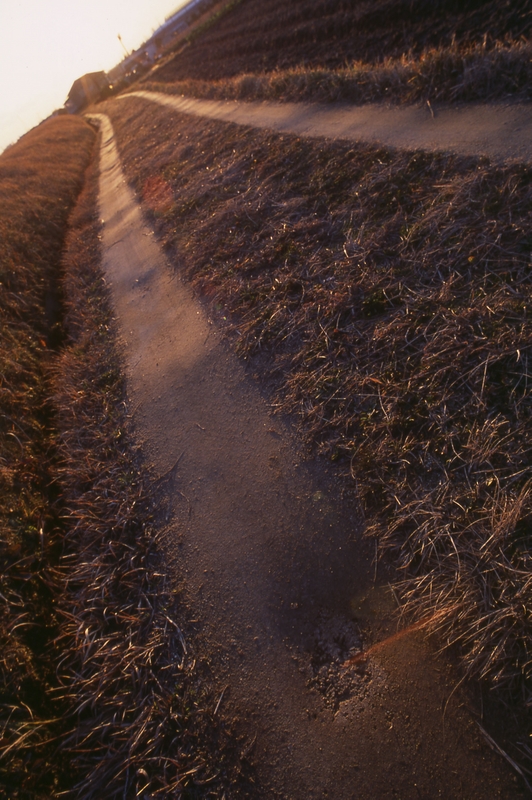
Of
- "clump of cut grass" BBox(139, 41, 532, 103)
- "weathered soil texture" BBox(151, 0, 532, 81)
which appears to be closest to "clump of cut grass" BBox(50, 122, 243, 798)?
"clump of cut grass" BBox(139, 41, 532, 103)

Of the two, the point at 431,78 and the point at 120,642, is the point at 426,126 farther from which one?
the point at 120,642

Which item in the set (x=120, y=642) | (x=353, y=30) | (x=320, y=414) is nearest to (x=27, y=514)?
(x=120, y=642)

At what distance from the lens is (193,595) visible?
9.80ft

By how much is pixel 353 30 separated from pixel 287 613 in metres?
11.5

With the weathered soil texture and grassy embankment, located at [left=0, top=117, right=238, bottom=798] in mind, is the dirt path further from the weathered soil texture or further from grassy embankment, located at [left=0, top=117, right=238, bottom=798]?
grassy embankment, located at [left=0, top=117, right=238, bottom=798]

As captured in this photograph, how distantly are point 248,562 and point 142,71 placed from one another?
169ft

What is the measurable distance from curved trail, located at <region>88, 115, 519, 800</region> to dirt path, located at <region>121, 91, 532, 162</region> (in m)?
3.55

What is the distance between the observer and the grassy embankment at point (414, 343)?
2.26 meters

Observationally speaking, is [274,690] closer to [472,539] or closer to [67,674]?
[472,539]

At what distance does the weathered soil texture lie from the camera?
19.5 ft

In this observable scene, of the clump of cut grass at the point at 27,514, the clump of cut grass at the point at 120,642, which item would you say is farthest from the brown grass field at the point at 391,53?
the clump of cut grass at the point at 27,514

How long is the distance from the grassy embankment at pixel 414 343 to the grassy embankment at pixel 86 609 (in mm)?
1647

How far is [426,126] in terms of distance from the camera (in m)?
5.07

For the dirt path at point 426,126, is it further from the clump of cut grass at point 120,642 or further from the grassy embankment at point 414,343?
the clump of cut grass at point 120,642
